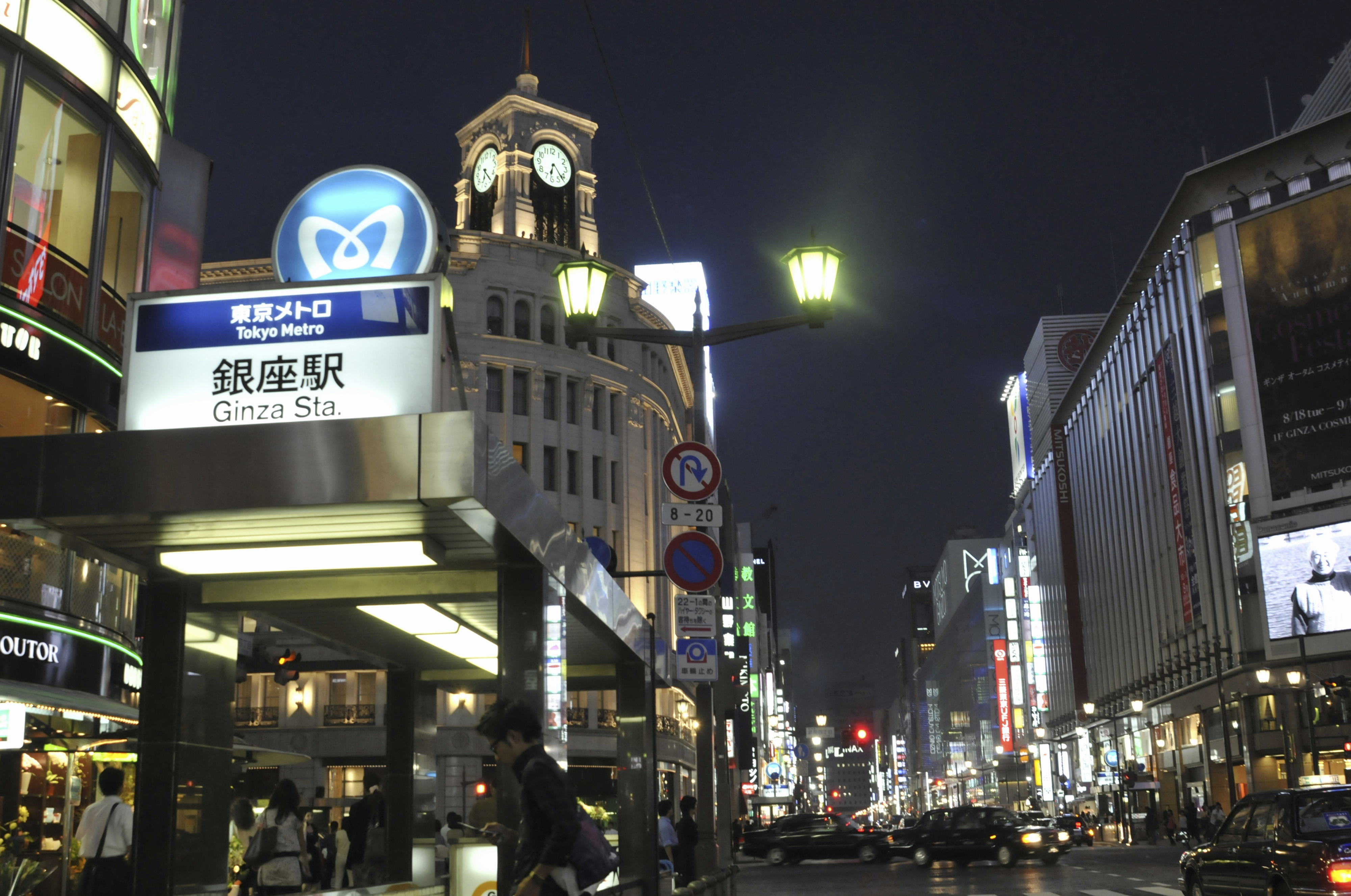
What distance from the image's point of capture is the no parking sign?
1331 centimetres

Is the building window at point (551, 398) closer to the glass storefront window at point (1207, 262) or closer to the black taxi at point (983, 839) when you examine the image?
the glass storefront window at point (1207, 262)

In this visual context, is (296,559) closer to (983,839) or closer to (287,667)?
(287,667)

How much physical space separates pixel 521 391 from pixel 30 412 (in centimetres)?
4467

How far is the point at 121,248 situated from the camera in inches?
731

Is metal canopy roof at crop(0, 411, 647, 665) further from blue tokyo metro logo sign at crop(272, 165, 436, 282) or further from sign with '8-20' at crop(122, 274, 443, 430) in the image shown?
blue tokyo metro logo sign at crop(272, 165, 436, 282)

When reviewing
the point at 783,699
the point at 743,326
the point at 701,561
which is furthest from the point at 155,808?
the point at 783,699

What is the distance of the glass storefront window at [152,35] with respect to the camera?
1848cm

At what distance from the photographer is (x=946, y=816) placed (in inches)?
1363

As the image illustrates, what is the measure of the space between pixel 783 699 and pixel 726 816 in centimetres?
18193

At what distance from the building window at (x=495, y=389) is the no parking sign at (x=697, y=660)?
46.7 m

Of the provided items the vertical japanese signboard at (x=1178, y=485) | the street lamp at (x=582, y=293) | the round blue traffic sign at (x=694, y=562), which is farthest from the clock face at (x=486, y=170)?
the round blue traffic sign at (x=694, y=562)

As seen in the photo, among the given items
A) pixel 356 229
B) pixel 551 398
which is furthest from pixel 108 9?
pixel 551 398

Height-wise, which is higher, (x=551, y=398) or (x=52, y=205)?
A: (x=551, y=398)

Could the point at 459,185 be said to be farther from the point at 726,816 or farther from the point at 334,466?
the point at 334,466
